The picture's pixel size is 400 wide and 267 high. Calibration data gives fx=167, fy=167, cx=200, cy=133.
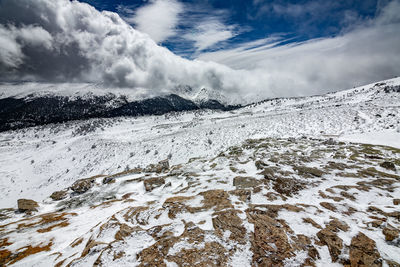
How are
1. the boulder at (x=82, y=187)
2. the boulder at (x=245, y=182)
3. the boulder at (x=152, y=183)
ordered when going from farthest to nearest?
the boulder at (x=82, y=187) < the boulder at (x=152, y=183) < the boulder at (x=245, y=182)

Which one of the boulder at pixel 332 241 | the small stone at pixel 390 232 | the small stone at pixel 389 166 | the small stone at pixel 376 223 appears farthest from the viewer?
the small stone at pixel 389 166

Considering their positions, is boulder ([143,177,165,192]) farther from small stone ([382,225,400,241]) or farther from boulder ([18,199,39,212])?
small stone ([382,225,400,241])

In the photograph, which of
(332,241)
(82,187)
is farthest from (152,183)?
(332,241)

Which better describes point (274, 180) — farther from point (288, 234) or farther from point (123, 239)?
point (123, 239)

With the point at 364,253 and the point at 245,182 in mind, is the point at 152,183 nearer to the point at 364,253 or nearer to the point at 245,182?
the point at 245,182

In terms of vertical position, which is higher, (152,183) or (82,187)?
(152,183)

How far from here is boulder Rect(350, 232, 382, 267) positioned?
4.40 meters

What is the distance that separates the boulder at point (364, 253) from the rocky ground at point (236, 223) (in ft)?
0.08

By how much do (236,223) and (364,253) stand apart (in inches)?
143

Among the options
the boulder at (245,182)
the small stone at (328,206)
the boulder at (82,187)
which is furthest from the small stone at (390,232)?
the boulder at (82,187)

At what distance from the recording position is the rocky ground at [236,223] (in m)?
4.91

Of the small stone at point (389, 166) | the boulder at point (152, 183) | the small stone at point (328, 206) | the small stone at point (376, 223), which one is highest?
the small stone at point (376, 223)

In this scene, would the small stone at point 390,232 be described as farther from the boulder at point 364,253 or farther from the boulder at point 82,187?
the boulder at point 82,187

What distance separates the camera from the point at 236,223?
20.8 ft
